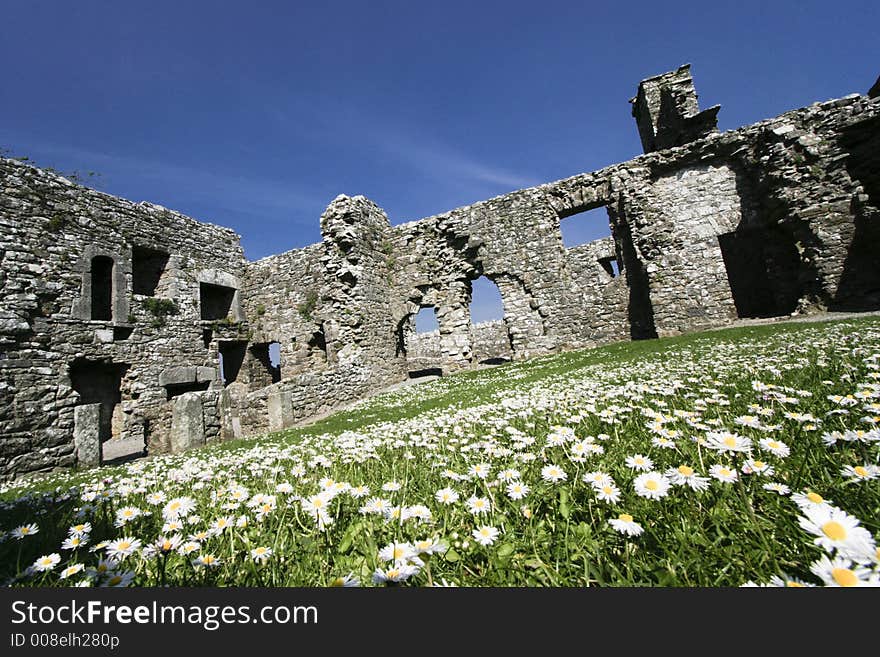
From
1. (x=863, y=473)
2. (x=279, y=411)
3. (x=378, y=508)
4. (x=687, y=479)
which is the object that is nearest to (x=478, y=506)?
(x=378, y=508)

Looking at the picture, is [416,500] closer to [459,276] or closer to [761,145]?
[459,276]

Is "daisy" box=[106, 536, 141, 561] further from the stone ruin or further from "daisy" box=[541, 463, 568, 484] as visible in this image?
the stone ruin

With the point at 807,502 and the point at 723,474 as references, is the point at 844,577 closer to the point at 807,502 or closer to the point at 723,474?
the point at 807,502

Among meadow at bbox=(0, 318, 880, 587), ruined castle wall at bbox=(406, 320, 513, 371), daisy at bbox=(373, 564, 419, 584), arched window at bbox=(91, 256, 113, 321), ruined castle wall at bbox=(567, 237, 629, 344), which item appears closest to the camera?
daisy at bbox=(373, 564, 419, 584)

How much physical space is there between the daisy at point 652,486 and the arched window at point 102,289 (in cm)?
1860

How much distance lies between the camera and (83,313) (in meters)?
12.8

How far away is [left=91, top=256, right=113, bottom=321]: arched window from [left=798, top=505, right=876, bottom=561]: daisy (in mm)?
19110

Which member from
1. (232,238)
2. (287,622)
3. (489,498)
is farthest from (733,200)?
(232,238)

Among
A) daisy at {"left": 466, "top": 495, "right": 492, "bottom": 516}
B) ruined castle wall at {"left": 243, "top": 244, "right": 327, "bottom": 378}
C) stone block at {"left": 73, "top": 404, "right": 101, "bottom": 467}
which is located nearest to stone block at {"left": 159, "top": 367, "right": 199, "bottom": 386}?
ruined castle wall at {"left": 243, "top": 244, "right": 327, "bottom": 378}

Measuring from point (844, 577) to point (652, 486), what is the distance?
2.28 feet

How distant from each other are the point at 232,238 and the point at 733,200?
73.4 feet

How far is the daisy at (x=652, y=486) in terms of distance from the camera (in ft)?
4.84

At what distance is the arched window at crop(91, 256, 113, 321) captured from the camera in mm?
14500

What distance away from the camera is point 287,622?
3.76 ft
